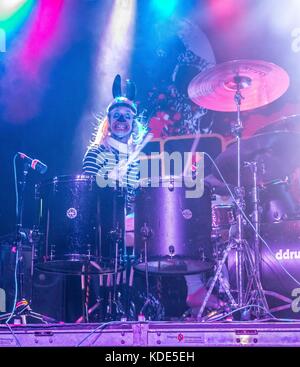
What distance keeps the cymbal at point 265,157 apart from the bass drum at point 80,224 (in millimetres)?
811

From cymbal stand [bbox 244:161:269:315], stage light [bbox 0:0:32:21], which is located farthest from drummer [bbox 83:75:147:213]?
stage light [bbox 0:0:32:21]

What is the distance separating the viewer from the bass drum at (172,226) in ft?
12.4

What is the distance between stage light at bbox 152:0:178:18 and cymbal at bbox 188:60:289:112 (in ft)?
4.99

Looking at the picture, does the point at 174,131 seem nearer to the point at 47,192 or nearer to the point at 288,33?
the point at 288,33

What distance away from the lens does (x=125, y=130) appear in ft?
16.2

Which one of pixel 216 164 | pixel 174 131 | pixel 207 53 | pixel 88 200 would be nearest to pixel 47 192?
pixel 88 200

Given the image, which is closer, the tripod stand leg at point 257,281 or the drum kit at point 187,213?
the tripod stand leg at point 257,281

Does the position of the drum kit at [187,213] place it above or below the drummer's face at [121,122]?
below

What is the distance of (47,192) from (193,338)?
1.86 meters

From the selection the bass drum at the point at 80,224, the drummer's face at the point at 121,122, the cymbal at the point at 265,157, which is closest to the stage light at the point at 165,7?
the drummer's face at the point at 121,122
